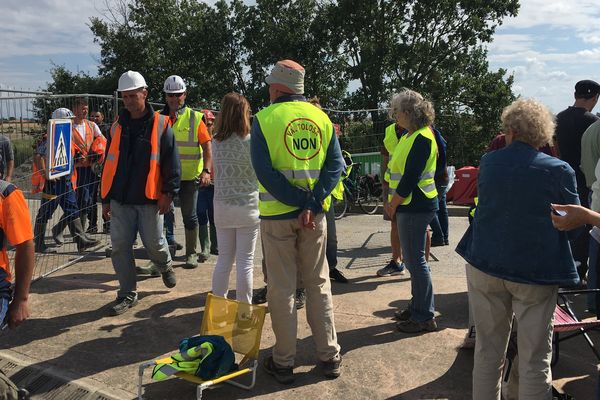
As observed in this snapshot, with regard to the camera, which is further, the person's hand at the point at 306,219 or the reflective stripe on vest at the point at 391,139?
the reflective stripe on vest at the point at 391,139

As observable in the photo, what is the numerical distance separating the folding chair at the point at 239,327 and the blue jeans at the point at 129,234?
1349 millimetres

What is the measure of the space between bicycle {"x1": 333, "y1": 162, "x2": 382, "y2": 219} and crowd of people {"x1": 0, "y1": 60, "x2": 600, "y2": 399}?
437 cm

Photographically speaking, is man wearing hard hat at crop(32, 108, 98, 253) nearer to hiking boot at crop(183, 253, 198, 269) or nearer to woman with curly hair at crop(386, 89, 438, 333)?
hiking boot at crop(183, 253, 198, 269)

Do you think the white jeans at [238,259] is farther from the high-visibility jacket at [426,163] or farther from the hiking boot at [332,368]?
the high-visibility jacket at [426,163]

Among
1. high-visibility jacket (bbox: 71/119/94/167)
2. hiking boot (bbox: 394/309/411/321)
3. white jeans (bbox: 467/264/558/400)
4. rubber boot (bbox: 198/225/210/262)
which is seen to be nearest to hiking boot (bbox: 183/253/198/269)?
rubber boot (bbox: 198/225/210/262)

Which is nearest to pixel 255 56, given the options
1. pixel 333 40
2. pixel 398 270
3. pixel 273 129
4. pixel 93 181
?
pixel 333 40

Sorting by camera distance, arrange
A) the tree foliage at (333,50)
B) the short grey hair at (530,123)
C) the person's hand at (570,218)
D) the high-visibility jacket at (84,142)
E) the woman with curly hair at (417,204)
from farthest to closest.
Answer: the tree foliage at (333,50) → the high-visibility jacket at (84,142) → the woman with curly hair at (417,204) → the short grey hair at (530,123) → the person's hand at (570,218)

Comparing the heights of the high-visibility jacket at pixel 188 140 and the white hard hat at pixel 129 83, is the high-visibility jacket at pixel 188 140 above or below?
below

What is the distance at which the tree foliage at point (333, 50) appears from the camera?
22.3 m

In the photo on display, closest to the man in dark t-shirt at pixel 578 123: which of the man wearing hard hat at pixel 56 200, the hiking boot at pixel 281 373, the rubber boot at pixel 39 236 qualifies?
the hiking boot at pixel 281 373

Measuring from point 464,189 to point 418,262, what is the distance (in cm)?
770

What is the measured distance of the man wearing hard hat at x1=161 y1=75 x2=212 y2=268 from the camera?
6164mm

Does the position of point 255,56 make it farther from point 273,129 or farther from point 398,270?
point 273,129

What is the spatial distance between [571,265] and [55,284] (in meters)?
4.96
